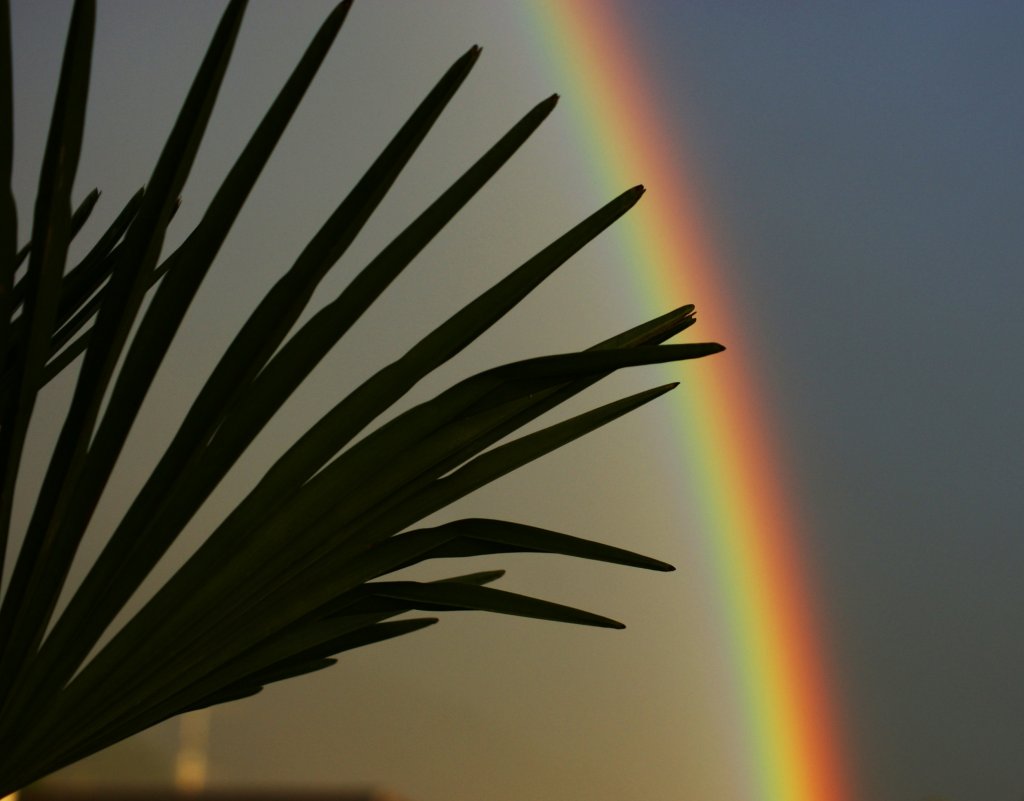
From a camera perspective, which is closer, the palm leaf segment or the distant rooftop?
the palm leaf segment

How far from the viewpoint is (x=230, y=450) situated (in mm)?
907

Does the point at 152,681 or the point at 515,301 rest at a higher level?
the point at 515,301

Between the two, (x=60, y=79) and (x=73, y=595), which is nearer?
(x=60, y=79)

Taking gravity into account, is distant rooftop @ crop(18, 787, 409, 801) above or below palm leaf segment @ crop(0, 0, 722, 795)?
below

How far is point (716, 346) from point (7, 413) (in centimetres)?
70

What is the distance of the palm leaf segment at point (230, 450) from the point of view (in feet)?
2.72

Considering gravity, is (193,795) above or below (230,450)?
below

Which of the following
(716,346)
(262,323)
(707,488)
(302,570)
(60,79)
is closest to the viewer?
(60,79)

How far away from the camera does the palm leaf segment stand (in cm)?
83

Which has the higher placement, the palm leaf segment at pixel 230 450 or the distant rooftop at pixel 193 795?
the palm leaf segment at pixel 230 450

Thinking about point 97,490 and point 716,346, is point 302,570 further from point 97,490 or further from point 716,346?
point 716,346

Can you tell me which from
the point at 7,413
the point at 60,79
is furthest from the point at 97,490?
the point at 60,79

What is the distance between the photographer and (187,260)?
2.80 ft

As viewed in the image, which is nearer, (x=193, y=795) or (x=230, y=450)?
(x=230, y=450)
